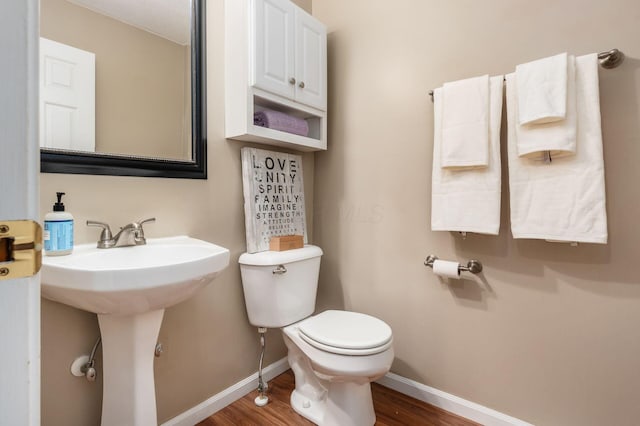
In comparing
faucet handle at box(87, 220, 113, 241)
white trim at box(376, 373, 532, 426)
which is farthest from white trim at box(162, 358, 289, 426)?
faucet handle at box(87, 220, 113, 241)

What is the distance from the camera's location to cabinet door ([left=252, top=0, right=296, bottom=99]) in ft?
4.70

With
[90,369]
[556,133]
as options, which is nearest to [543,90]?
[556,133]

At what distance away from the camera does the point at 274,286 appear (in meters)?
1.52

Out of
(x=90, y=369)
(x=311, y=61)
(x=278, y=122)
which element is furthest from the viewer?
(x=311, y=61)

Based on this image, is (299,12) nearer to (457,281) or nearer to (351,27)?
(351,27)

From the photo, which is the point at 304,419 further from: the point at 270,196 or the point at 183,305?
the point at 270,196

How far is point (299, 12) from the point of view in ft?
5.33

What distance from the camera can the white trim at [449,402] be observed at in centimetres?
139

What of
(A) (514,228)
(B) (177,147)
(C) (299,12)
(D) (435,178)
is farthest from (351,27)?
(A) (514,228)

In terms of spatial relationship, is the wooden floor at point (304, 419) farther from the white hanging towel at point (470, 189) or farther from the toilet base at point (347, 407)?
the white hanging towel at point (470, 189)

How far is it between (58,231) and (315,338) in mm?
964

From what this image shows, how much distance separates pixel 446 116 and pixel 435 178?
28cm

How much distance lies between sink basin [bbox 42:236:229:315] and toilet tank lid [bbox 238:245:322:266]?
15.9 inches

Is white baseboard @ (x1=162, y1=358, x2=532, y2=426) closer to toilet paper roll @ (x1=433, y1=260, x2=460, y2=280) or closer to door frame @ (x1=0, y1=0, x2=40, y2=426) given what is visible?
toilet paper roll @ (x1=433, y1=260, x2=460, y2=280)
